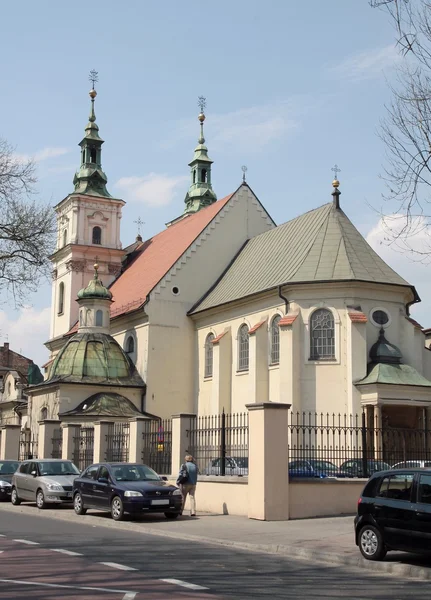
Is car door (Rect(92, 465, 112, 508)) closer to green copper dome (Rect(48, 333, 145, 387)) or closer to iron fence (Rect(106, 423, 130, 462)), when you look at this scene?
iron fence (Rect(106, 423, 130, 462))

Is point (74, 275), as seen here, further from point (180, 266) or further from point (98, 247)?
point (180, 266)

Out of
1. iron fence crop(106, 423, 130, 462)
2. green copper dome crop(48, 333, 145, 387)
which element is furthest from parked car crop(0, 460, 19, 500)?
green copper dome crop(48, 333, 145, 387)

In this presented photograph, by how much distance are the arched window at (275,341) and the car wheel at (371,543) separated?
24.1 metres

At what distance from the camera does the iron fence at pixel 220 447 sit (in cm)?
2212

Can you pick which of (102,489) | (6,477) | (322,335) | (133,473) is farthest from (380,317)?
(102,489)

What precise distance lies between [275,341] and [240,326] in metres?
3.02

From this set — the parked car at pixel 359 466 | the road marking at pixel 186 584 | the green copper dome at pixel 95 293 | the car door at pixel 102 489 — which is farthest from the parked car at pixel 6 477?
the road marking at pixel 186 584

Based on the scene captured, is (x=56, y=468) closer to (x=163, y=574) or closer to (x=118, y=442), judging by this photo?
(x=118, y=442)

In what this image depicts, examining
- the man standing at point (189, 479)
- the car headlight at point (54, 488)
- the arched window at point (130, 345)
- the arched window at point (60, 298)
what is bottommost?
the car headlight at point (54, 488)

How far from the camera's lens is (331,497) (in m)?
20.7

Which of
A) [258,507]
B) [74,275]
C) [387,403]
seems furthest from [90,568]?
[74,275]

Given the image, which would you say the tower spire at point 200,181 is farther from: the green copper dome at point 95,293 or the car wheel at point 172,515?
the car wheel at point 172,515

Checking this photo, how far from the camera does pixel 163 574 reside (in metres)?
11.4

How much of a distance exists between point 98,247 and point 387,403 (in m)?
25.7
